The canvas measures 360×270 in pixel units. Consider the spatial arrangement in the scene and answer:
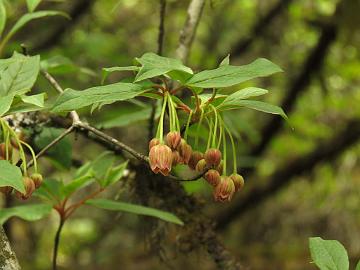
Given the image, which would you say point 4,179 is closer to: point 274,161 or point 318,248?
point 318,248

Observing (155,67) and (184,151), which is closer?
(155,67)

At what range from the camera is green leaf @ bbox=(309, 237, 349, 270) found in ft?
4.27

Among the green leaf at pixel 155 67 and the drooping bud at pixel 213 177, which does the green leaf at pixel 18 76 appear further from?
the drooping bud at pixel 213 177

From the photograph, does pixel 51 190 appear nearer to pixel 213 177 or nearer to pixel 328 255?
pixel 213 177

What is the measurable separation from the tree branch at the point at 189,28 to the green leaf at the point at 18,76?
0.75 metres

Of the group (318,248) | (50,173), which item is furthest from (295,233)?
(318,248)

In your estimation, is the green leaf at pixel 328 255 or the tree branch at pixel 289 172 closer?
the green leaf at pixel 328 255

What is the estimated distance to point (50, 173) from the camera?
4844 mm

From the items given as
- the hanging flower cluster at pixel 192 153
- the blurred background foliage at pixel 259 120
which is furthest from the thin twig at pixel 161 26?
the blurred background foliage at pixel 259 120

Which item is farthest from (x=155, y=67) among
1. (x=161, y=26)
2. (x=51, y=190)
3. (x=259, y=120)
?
(x=259, y=120)

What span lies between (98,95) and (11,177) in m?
0.23

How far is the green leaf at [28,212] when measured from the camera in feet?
5.56

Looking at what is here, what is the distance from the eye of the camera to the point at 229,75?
1219 millimetres

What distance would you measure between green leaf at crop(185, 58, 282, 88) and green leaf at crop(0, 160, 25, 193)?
35cm
